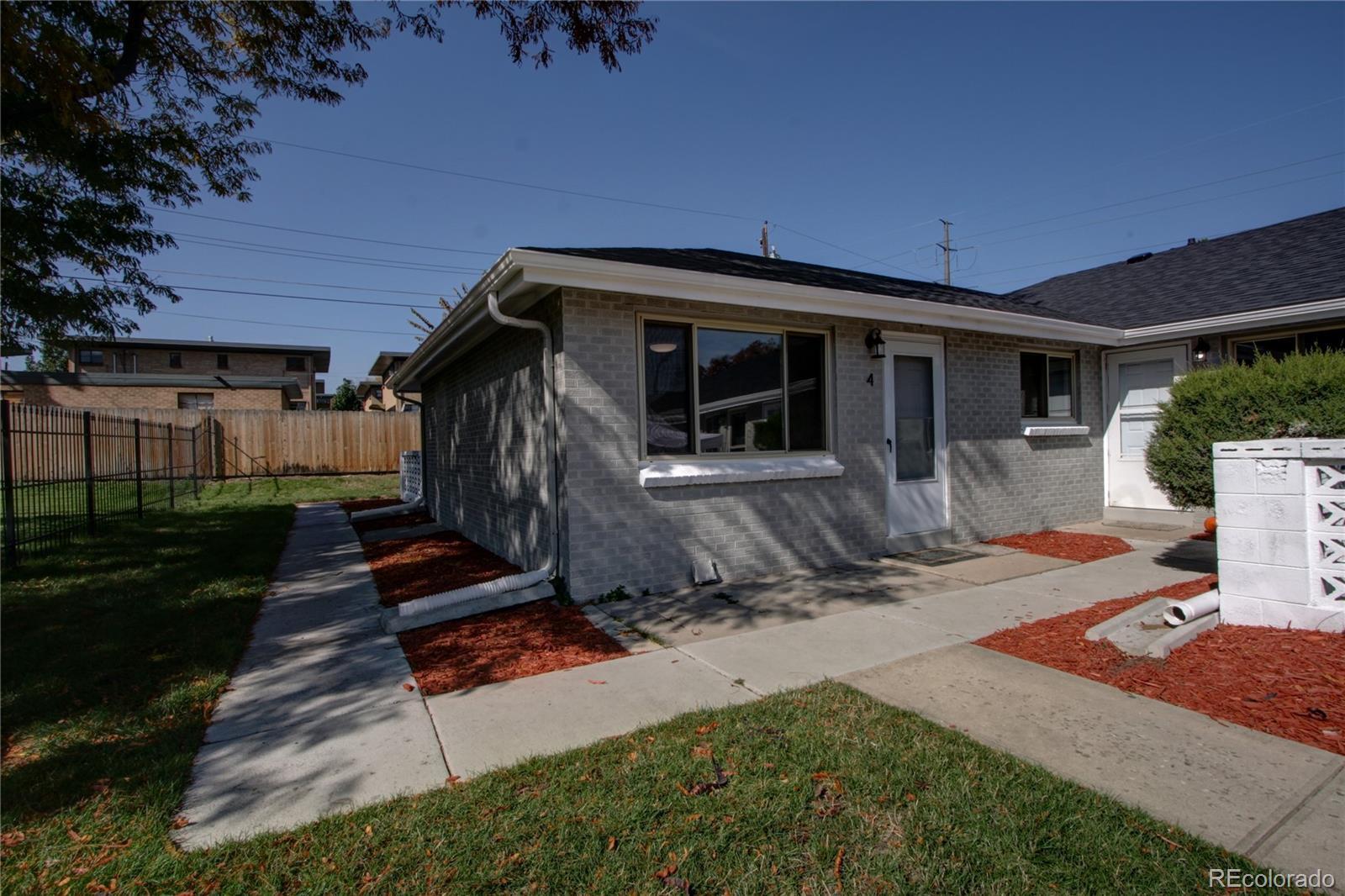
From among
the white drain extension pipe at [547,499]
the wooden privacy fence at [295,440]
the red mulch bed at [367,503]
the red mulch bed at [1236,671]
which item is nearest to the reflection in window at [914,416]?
the red mulch bed at [1236,671]

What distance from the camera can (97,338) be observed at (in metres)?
10.1

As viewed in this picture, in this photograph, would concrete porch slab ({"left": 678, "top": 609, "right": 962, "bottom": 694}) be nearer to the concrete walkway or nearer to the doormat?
the concrete walkway

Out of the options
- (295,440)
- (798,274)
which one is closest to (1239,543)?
(798,274)

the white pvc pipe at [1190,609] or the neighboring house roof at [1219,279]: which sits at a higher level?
the neighboring house roof at [1219,279]

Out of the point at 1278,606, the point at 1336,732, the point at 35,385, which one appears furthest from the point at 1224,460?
the point at 35,385

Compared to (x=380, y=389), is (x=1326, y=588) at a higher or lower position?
lower

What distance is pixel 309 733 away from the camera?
3.40 m

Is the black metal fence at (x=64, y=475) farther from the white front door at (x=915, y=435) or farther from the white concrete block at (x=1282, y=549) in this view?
the white concrete block at (x=1282, y=549)

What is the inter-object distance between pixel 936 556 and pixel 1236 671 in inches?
151

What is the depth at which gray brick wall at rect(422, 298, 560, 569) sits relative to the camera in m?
6.45

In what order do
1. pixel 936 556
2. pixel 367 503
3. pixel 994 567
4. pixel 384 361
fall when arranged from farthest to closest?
1. pixel 384 361
2. pixel 367 503
3. pixel 936 556
4. pixel 994 567

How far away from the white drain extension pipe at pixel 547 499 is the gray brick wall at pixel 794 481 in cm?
32

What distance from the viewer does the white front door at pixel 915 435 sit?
7.70m

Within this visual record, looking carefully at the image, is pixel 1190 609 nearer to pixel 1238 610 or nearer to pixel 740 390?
pixel 1238 610
